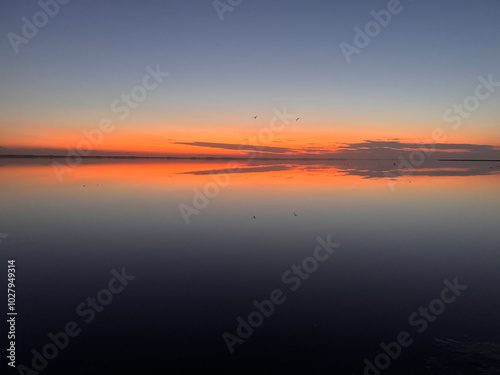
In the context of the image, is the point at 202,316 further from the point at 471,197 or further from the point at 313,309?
the point at 471,197

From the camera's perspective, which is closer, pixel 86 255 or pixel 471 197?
pixel 86 255

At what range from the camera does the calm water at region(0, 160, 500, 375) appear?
7016 mm

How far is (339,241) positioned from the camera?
14836 mm

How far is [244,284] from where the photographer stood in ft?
33.8

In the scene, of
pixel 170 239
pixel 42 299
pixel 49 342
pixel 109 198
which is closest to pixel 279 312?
pixel 49 342

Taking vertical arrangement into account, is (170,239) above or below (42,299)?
above

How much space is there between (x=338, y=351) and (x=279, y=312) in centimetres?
198

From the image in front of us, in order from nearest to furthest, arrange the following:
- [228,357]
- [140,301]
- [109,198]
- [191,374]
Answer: [191,374] → [228,357] → [140,301] → [109,198]

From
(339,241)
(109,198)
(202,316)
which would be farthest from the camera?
(109,198)

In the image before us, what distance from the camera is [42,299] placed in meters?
9.14

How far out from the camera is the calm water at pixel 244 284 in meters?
7.02

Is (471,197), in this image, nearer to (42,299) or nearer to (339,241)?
(339,241)

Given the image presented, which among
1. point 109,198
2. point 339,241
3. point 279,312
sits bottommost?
point 279,312

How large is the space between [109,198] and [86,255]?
13.8m
